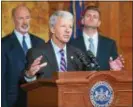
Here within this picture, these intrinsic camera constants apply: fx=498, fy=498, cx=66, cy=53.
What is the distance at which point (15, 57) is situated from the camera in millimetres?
4703

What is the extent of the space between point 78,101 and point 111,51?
5.84ft

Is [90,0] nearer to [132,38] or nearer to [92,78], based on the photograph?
[132,38]

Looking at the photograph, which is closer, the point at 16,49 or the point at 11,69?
the point at 11,69

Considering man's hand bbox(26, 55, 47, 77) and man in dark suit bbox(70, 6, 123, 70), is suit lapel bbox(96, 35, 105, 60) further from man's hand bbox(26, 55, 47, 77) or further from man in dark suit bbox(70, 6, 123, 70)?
man's hand bbox(26, 55, 47, 77)

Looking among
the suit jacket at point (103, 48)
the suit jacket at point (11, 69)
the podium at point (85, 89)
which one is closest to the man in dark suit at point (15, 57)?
the suit jacket at point (11, 69)

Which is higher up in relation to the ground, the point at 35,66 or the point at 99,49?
the point at 35,66

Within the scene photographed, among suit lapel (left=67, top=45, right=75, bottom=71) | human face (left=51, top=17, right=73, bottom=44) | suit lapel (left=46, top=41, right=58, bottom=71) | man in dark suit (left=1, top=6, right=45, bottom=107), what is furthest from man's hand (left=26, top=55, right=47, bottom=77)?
man in dark suit (left=1, top=6, right=45, bottom=107)

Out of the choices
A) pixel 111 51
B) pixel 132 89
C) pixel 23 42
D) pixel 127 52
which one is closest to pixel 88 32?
pixel 111 51

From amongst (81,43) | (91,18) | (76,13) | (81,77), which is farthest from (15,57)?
(81,77)

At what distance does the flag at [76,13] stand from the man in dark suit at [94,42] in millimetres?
416

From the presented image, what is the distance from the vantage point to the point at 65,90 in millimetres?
3197

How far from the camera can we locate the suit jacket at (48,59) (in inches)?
143

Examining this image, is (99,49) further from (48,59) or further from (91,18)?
(48,59)

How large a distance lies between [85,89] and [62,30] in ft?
Result: 2.33
